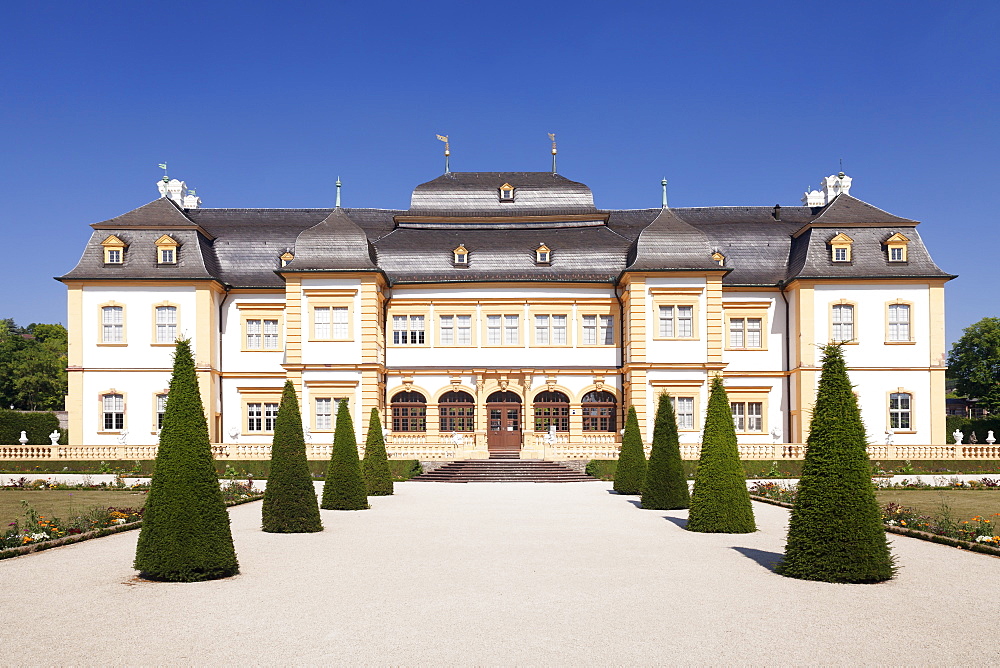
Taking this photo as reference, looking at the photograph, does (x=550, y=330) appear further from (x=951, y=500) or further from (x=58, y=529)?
(x=58, y=529)

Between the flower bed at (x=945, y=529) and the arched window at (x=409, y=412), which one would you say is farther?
the arched window at (x=409, y=412)

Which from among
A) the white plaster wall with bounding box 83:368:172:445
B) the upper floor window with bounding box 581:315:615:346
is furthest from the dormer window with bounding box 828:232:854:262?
the white plaster wall with bounding box 83:368:172:445

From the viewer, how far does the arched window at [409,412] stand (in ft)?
122

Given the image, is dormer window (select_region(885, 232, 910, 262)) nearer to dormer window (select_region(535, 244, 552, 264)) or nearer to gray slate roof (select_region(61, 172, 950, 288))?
gray slate roof (select_region(61, 172, 950, 288))

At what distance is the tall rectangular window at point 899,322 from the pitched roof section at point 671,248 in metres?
7.75

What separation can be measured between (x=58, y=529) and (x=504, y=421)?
24.5 meters

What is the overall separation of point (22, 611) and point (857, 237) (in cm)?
3460

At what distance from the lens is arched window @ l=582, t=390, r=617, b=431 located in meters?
37.2

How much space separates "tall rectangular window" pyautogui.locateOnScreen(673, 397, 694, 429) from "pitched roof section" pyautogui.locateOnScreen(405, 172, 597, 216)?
10.6 metres

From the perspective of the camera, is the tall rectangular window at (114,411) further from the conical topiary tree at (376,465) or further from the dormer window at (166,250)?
the conical topiary tree at (376,465)

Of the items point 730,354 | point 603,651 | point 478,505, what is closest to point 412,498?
point 478,505

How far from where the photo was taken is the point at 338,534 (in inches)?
610

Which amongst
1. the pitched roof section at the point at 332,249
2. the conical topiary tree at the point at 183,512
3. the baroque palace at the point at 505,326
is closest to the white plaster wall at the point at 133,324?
the baroque palace at the point at 505,326

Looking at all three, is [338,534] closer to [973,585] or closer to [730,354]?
[973,585]
